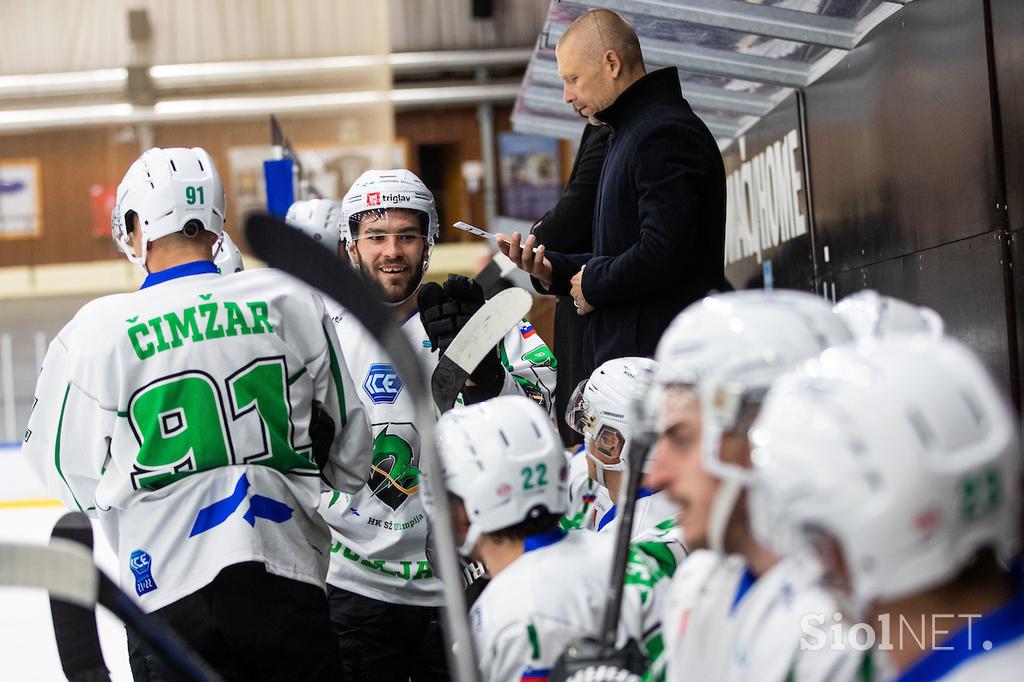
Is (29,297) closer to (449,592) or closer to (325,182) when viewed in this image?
(325,182)

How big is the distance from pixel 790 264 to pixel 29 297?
10584 mm

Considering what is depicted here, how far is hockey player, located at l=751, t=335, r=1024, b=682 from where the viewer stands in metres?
0.90

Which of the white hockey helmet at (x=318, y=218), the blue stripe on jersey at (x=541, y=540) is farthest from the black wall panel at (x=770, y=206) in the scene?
the blue stripe on jersey at (x=541, y=540)

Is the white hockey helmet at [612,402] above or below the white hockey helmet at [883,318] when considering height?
below

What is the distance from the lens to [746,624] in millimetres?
1176

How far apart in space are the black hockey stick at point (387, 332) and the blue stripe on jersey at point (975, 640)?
43 cm

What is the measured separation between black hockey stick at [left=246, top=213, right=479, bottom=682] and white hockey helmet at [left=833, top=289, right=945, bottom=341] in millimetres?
460

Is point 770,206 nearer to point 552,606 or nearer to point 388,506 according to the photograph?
point 388,506

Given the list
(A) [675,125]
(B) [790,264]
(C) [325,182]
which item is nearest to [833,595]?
(A) [675,125]

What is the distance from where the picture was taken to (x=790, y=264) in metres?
4.36

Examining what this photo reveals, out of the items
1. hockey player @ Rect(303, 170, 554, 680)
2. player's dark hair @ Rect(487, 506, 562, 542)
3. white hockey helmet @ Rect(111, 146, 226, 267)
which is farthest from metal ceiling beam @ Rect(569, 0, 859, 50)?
player's dark hair @ Rect(487, 506, 562, 542)

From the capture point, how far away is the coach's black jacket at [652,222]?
2381 millimetres

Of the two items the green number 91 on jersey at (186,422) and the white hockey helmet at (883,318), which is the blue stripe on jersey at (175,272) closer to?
the green number 91 on jersey at (186,422)

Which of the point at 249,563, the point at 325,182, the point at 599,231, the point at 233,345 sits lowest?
the point at 249,563
